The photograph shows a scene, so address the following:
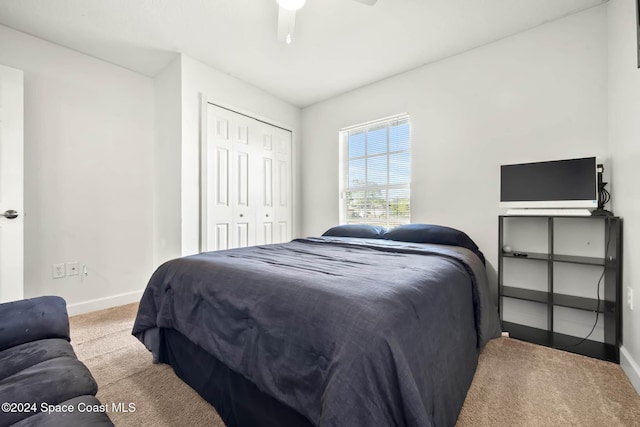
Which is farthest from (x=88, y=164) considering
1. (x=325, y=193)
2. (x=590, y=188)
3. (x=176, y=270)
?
(x=590, y=188)

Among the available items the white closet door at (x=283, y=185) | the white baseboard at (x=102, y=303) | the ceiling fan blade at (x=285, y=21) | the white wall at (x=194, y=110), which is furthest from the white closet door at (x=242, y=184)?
the ceiling fan blade at (x=285, y=21)

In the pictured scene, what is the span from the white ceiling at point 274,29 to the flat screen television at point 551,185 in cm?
129

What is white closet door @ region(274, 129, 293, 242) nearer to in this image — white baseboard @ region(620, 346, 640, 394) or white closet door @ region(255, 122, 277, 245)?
white closet door @ region(255, 122, 277, 245)

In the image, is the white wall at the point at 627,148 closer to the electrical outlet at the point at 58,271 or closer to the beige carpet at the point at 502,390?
the beige carpet at the point at 502,390

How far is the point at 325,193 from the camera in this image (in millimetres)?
3934

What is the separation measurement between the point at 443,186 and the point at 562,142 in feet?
3.25

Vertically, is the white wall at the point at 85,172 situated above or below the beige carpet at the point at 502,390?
above

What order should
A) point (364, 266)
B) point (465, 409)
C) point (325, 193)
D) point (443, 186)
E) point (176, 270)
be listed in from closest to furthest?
point (465, 409)
point (364, 266)
point (176, 270)
point (443, 186)
point (325, 193)

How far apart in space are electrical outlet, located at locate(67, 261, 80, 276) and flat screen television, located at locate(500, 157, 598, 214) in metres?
4.08

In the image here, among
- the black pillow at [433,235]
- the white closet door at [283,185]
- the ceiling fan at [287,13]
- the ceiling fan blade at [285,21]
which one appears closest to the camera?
the ceiling fan at [287,13]

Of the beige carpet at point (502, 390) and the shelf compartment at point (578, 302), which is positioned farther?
the shelf compartment at point (578, 302)

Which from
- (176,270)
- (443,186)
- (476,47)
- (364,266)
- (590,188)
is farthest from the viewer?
(443,186)

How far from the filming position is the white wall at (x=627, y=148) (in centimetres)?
159

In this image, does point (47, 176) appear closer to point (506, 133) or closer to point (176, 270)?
point (176, 270)
